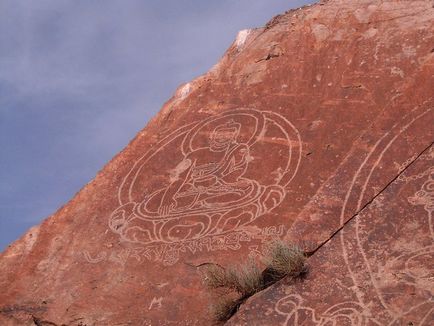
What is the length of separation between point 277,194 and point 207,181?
1.07 meters

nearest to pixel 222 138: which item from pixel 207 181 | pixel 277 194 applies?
pixel 207 181

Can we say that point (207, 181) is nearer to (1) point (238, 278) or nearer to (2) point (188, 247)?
(2) point (188, 247)

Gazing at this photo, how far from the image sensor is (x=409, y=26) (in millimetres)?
8875

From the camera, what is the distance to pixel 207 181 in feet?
27.8

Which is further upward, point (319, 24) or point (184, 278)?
point (319, 24)

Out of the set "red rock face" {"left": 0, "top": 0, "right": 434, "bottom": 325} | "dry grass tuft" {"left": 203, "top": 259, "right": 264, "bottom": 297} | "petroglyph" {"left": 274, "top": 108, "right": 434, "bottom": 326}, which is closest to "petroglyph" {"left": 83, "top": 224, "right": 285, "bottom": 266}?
"red rock face" {"left": 0, "top": 0, "right": 434, "bottom": 325}

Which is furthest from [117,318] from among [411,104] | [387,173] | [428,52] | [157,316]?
[428,52]

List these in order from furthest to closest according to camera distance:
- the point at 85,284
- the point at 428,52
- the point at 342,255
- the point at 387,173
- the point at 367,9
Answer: the point at 367,9 → the point at 428,52 → the point at 85,284 → the point at 387,173 → the point at 342,255

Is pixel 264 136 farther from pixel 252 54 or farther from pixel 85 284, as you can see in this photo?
pixel 85 284

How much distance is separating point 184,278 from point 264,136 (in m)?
2.31

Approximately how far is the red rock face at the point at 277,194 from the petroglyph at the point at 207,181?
20 millimetres

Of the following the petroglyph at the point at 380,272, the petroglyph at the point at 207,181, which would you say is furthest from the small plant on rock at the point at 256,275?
the petroglyph at the point at 207,181

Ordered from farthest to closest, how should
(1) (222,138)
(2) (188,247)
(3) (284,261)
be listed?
(1) (222,138) → (2) (188,247) → (3) (284,261)

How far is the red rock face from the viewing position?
20.1 ft
